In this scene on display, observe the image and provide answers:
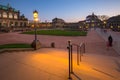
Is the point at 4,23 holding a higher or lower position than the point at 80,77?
higher

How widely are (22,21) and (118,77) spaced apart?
279 ft

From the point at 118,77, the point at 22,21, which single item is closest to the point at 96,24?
the point at 22,21

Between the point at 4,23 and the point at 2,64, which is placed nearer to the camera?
the point at 2,64

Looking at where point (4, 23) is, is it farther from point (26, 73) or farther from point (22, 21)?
point (26, 73)

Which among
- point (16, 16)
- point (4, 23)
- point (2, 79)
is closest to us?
point (2, 79)

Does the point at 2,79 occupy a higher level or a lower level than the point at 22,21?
lower

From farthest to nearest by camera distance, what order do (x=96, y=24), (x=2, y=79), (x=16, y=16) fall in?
(x=96, y=24)
(x=16, y=16)
(x=2, y=79)

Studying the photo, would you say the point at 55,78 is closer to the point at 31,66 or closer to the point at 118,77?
the point at 31,66

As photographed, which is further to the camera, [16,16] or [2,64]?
[16,16]

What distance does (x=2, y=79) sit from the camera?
6.49 m

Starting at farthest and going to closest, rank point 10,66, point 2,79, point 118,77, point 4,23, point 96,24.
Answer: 1. point 96,24
2. point 4,23
3. point 10,66
4. point 118,77
5. point 2,79

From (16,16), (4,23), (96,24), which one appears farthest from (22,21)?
(96,24)

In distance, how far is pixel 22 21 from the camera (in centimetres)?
8825

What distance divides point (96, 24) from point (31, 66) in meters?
142
